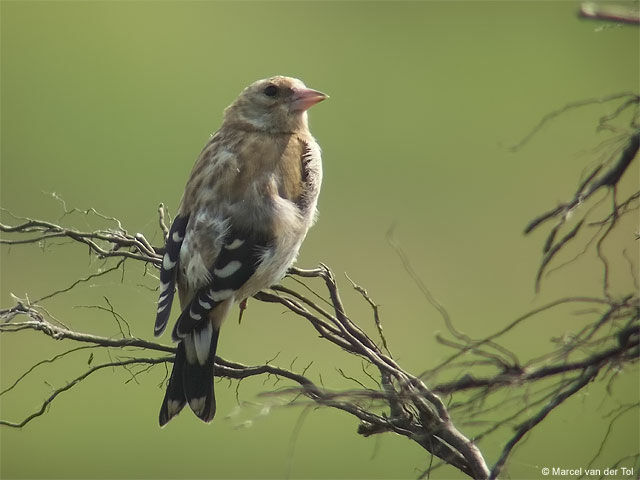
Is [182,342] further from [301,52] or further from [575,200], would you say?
[301,52]

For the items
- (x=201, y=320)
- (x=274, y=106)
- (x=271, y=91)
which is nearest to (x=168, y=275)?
(x=201, y=320)

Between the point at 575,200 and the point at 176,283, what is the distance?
2.58m

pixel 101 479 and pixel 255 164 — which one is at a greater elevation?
pixel 255 164

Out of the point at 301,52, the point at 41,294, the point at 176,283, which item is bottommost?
the point at 41,294

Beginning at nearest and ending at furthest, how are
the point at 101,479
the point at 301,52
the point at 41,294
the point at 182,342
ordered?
1. the point at 182,342
2. the point at 101,479
3. the point at 41,294
4. the point at 301,52

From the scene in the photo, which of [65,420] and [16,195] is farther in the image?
[16,195]

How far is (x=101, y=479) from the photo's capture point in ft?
27.0

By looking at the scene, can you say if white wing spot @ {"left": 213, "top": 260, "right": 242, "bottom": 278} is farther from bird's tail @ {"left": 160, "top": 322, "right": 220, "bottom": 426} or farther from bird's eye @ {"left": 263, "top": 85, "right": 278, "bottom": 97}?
bird's eye @ {"left": 263, "top": 85, "right": 278, "bottom": 97}

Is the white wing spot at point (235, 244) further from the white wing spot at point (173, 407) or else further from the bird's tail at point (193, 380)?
the white wing spot at point (173, 407)

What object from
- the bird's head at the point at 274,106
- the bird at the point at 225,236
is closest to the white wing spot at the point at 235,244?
the bird at the point at 225,236

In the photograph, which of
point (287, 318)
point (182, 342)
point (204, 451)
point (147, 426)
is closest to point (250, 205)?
point (182, 342)

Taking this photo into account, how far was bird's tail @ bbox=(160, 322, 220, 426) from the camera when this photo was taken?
3664 mm

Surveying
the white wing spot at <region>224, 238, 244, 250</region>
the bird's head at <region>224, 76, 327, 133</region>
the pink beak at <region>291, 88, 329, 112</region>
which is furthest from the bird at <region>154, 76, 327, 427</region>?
the pink beak at <region>291, 88, 329, 112</region>

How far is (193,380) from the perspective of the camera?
12.2 ft
